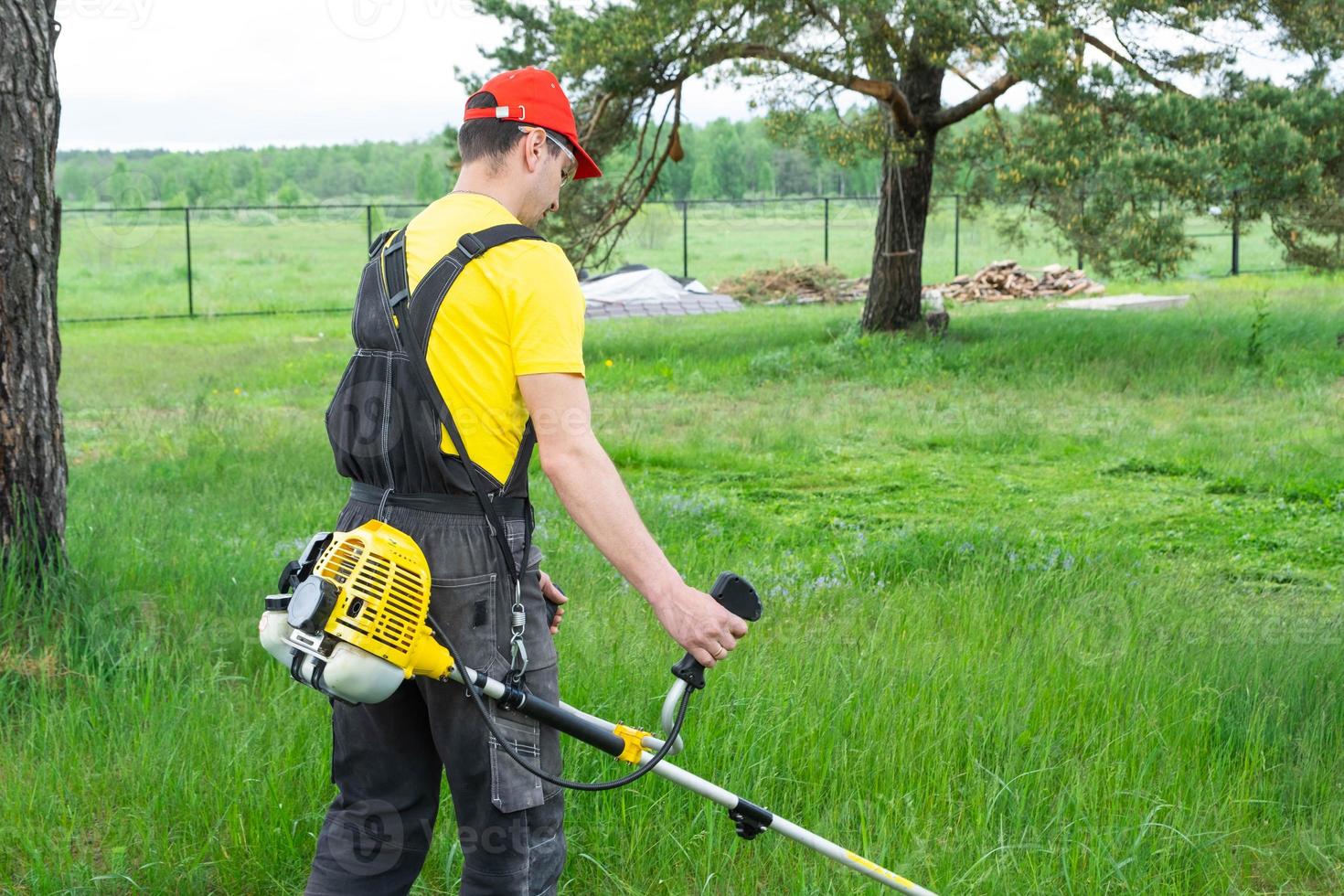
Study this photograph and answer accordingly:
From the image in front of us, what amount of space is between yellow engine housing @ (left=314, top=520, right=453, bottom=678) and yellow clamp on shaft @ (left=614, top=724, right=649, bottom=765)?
48 centimetres

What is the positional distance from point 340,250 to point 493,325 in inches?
1991

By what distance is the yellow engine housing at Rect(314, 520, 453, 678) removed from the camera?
7.97ft

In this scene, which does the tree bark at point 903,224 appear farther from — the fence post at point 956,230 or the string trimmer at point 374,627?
the string trimmer at point 374,627

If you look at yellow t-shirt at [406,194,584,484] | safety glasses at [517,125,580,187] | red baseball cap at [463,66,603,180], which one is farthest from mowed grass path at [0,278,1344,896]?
red baseball cap at [463,66,603,180]

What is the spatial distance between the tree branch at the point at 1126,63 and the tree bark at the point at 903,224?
79.2 inches

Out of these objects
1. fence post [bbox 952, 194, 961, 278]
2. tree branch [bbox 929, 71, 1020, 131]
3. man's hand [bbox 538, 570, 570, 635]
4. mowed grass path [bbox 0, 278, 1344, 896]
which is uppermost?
tree branch [bbox 929, 71, 1020, 131]

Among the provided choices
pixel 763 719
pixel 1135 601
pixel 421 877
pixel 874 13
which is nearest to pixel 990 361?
pixel 874 13

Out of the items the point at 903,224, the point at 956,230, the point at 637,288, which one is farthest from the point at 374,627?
the point at 956,230

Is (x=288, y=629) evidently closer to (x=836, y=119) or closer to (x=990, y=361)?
(x=990, y=361)

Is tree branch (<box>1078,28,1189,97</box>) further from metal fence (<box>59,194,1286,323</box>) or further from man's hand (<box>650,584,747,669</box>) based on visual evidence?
man's hand (<box>650,584,747,669</box>)

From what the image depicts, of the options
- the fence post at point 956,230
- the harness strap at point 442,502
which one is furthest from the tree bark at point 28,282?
the fence post at point 956,230

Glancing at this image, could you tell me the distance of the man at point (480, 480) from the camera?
2.53 m

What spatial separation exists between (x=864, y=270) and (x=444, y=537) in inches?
1352

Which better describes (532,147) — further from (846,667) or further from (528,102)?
(846,667)
